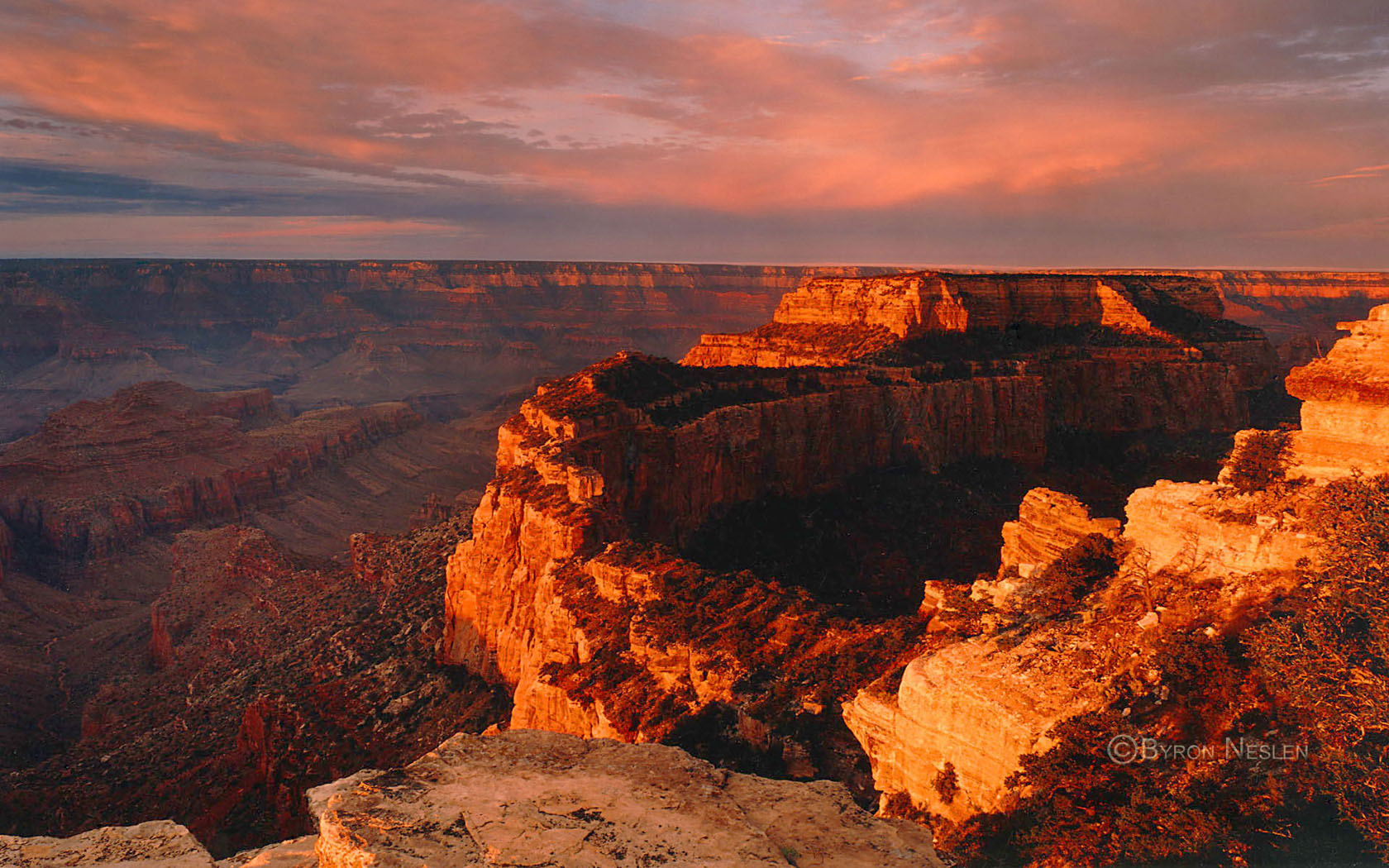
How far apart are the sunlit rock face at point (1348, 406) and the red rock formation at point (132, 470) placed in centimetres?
8880

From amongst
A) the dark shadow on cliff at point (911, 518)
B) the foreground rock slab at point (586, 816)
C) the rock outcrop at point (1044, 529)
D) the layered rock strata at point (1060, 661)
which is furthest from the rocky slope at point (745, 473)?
the foreground rock slab at point (586, 816)

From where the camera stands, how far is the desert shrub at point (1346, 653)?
936 centimetres

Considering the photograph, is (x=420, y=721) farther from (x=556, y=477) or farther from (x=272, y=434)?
(x=272, y=434)

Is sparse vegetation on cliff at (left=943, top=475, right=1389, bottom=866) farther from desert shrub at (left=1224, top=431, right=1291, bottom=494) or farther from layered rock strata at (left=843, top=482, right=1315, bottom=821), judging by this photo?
desert shrub at (left=1224, top=431, right=1291, bottom=494)

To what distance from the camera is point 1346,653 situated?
406 inches

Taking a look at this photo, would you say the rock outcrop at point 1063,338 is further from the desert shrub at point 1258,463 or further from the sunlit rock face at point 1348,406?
the sunlit rock face at point 1348,406

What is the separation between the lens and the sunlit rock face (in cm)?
1242

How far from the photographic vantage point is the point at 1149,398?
59.2m

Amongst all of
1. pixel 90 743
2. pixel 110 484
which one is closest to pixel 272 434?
pixel 110 484

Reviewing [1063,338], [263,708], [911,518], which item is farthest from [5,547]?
[1063,338]

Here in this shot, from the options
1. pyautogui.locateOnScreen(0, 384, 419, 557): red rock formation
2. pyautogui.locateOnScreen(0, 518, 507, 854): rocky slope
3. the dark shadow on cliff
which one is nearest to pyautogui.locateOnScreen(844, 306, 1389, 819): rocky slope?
the dark shadow on cliff

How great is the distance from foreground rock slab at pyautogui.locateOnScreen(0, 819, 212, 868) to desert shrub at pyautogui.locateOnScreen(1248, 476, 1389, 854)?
15034 mm

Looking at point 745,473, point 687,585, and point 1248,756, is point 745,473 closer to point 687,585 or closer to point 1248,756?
point 687,585

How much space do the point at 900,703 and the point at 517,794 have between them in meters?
6.30
